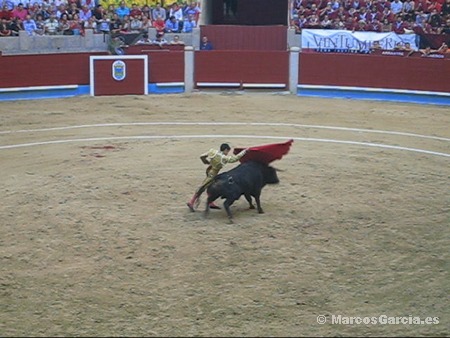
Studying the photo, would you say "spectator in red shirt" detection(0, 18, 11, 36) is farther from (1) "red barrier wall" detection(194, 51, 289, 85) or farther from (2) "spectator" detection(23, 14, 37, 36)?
(1) "red barrier wall" detection(194, 51, 289, 85)

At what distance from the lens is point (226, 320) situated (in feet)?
23.4

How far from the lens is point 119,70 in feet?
68.6

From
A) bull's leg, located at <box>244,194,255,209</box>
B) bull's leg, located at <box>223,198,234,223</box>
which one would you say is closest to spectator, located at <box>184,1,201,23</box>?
bull's leg, located at <box>244,194,255,209</box>

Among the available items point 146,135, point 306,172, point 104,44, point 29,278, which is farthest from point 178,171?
point 104,44

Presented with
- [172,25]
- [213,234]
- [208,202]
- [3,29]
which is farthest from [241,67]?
[213,234]

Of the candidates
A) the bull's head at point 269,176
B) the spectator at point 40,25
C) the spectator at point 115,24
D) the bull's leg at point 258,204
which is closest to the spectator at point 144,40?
the spectator at point 115,24

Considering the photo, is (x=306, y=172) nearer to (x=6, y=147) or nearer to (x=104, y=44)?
(x=6, y=147)

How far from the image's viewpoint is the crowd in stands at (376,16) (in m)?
23.9

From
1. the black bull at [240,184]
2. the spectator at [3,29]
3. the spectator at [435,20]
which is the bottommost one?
the black bull at [240,184]

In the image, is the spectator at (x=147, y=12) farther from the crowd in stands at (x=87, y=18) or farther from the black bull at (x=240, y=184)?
the black bull at (x=240, y=184)

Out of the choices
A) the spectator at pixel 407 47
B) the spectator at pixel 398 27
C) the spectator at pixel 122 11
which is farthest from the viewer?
the spectator at pixel 122 11

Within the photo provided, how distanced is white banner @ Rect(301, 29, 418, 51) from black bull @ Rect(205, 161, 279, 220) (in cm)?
1322

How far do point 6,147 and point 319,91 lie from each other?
32.0 ft

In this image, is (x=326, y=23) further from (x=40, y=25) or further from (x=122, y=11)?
(x=40, y=25)
